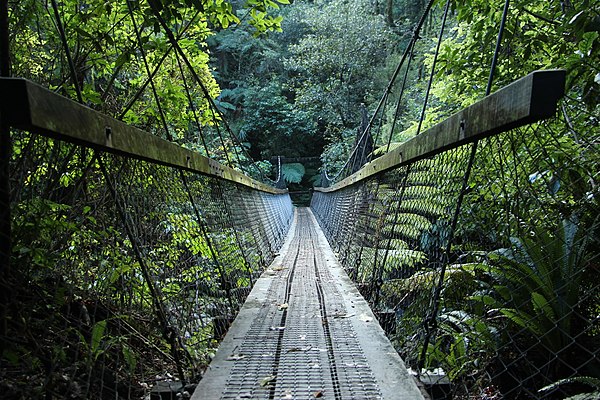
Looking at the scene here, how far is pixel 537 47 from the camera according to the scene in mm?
1970

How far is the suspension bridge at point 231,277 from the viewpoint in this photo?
35.4 inches

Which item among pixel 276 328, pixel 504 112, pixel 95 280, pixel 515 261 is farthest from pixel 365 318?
pixel 504 112

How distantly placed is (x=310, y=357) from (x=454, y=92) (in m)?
A: 2.00

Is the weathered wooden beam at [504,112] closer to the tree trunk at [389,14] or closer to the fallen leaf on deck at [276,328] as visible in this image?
the fallen leaf on deck at [276,328]

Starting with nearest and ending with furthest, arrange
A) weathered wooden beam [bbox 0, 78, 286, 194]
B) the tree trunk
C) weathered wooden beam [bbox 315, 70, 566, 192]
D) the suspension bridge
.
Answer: weathered wooden beam [bbox 0, 78, 286, 194], weathered wooden beam [bbox 315, 70, 566, 192], the suspension bridge, the tree trunk

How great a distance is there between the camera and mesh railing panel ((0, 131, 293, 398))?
950mm

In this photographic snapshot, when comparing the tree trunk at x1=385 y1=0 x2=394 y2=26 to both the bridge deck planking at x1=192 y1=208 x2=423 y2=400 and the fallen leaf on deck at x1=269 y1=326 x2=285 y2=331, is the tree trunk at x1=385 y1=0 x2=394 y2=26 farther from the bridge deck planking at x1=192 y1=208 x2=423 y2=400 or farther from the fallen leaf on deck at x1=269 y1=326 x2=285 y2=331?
the fallen leaf on deck at x1=269 y1=326 x2=285 y2=331

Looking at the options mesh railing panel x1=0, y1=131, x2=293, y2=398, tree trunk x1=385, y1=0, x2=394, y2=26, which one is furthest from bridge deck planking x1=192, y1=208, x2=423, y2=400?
tree trunk x1=385, y1=0, x2=394, y2=26

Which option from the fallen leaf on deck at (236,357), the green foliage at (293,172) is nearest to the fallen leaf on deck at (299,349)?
the fallen leaf on deck at (236,357)

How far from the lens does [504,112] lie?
81 centimetres

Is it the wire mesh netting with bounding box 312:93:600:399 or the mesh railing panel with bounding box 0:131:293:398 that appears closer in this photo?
the mesh railing panel with bounding box 0:131:293:398

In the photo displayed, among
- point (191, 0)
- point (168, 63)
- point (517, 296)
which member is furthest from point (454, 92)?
point (168, 63)

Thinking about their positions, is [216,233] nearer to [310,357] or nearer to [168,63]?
[310,357]

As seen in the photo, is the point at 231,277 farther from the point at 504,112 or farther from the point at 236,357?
the point at 504,112
